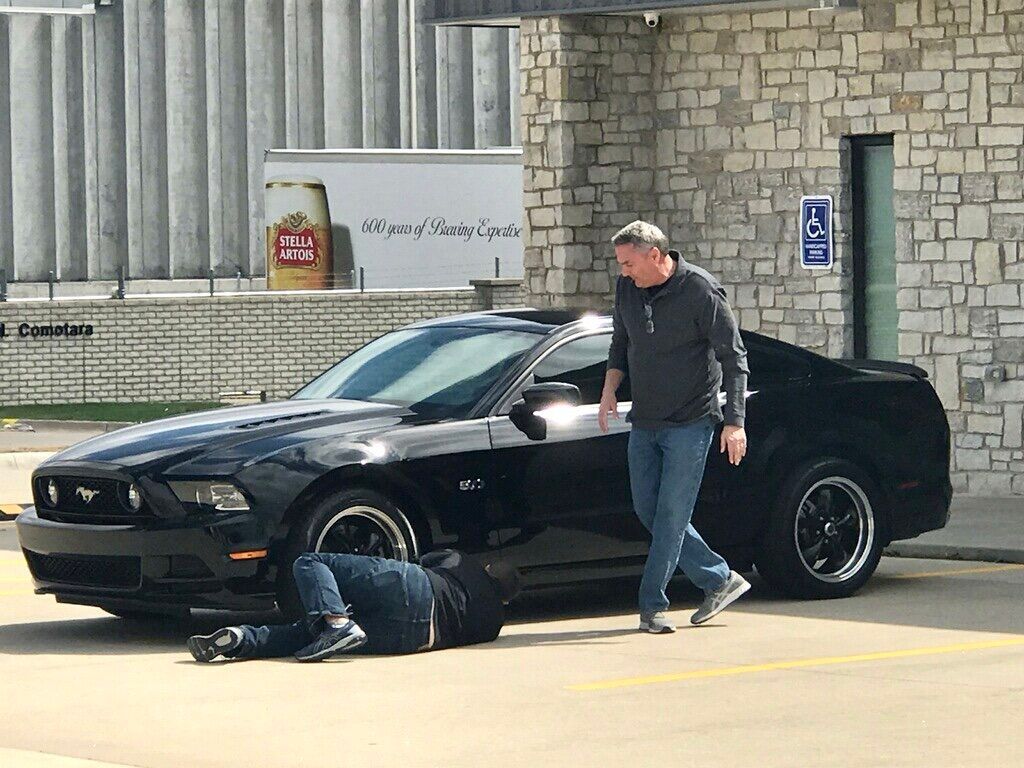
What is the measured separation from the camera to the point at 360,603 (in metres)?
10.3

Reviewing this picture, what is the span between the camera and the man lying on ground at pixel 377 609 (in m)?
10.1

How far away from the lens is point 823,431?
1200 centimetres

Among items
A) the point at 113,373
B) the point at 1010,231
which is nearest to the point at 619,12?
the point at 1010,231

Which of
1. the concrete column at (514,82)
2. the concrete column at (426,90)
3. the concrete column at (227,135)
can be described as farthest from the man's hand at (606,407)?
the concrete column at (426,90)

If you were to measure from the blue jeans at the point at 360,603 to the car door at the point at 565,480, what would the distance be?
3.08 ft

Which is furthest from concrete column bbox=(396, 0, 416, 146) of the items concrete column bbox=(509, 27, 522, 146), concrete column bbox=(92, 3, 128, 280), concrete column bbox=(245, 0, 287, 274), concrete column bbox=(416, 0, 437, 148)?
concrete column bbox=(92, 3, 128, 280)

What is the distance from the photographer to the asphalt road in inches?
310

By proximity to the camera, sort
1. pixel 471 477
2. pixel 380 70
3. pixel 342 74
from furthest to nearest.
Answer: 1. pixel 380 70
2. pixel 342 74
3. pixel 471 477

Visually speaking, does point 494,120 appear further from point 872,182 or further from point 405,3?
point 872,182

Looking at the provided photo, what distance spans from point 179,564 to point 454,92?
45149mm

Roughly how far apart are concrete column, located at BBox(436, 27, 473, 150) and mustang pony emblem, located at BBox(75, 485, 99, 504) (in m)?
44.4

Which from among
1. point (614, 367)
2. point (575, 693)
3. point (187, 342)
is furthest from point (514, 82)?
point (575, 693)

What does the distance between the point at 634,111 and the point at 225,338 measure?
17.9 m

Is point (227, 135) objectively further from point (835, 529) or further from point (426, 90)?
point (835, 529)
